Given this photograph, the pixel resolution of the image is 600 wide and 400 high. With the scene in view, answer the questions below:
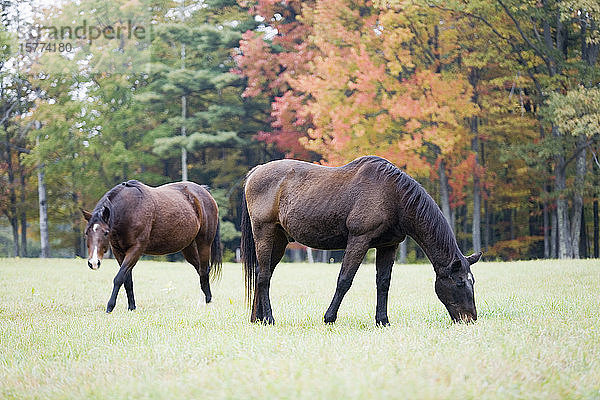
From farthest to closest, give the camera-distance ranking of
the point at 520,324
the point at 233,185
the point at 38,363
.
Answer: the point at 233,185 → the point at 520,324 → the point at 38,363

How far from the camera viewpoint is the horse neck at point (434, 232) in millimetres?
6250

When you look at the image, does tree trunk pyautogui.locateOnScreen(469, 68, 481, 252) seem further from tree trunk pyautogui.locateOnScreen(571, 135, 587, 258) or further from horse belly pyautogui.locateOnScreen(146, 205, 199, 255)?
horse belly pyautogui.locateOnScreen(146, 205, 199, 255)

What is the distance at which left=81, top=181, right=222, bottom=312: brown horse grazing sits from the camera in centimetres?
838

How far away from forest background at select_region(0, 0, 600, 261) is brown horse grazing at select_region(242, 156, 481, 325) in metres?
12.8

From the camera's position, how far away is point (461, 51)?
74.6ft

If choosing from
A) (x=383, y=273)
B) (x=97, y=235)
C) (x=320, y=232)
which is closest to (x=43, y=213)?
(x=97, y=235)

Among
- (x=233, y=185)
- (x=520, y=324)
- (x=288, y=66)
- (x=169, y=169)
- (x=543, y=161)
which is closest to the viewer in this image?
(x=520, y=324)

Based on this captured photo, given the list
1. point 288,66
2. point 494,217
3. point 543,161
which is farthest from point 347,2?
point 494,217

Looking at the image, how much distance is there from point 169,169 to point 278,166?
27287 mm

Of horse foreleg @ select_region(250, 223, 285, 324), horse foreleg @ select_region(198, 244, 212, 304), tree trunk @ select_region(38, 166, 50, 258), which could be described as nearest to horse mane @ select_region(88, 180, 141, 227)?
horse foreleg @ select_region(198, 244, 212, 304)

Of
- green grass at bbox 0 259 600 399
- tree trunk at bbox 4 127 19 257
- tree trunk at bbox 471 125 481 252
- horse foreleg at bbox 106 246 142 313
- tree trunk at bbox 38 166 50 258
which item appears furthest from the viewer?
tree trunk at bbox 4 127 19 257

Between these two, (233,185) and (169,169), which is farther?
(169,169)

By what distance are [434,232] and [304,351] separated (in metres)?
2.26

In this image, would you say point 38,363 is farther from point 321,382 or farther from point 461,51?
point 461,51
